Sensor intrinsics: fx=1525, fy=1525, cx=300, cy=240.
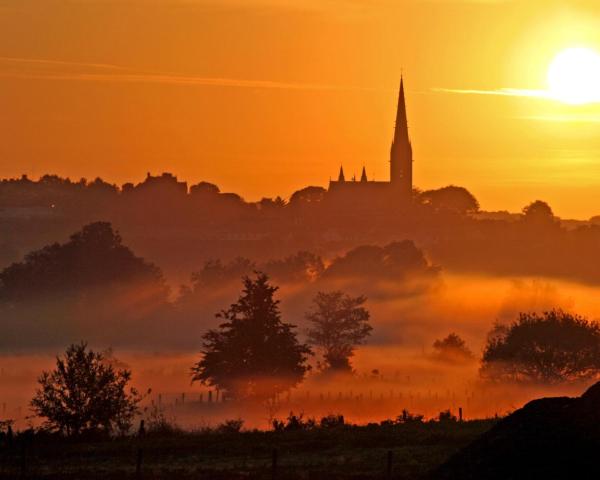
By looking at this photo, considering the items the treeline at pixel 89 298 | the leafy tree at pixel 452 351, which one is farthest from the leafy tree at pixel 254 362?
the treeline at pixel 89 298

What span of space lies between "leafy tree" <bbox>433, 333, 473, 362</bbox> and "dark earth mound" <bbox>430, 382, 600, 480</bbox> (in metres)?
100

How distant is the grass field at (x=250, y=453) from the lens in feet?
133

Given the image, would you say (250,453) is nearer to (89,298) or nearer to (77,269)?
(77,269)

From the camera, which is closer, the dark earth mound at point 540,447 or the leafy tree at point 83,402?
the dark earth mound at point 540,447

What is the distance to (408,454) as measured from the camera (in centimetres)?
4397

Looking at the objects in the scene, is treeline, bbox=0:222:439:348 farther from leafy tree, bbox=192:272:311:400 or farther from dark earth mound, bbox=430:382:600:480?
dark earth mound, bbox=430:382:600:480

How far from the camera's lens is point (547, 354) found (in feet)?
338

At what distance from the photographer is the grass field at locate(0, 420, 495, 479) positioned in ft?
133

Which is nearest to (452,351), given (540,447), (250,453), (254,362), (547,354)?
(547,354)

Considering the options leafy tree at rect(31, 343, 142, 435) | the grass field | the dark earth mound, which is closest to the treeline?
leafy tree at rect(31, 343, 142, 435)

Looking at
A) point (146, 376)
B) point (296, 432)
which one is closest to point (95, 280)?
point (146, 376)

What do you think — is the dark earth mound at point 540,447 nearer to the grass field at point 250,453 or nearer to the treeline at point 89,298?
the grass field at point 250,453

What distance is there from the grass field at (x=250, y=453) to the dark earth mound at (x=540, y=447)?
9.00 feet

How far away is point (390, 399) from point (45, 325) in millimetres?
72445
